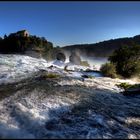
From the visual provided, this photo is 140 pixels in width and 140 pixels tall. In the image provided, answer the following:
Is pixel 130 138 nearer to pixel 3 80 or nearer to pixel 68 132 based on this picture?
pixel 68 132

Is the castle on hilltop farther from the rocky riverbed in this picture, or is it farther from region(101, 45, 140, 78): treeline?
the rocky riverbed

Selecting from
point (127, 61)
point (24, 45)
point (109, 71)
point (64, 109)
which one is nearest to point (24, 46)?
point (24, 45)

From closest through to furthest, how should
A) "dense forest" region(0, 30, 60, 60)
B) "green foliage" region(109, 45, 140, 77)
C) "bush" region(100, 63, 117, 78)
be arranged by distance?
1. "bush" region(100, 63, 117, 78)
2. "green foliage" region(109, 45, 140, 77)
3. "dense forest" region(0, 30, 60, 60)

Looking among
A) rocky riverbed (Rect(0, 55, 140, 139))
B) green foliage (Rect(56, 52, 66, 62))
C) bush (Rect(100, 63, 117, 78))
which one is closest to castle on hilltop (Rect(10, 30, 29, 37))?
green foliage (Rect(56, 52, 66, 62))

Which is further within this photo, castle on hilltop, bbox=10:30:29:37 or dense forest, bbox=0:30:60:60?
castle on hilltop, bbox=10:30:29:37

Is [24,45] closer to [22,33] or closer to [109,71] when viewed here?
[22,33]

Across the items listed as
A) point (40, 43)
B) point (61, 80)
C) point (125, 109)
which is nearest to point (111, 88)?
point (61, 80)

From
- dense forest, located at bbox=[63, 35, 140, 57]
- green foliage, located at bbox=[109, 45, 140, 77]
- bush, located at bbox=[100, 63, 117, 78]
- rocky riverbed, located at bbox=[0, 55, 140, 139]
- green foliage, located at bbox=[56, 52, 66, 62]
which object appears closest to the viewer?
rocky riverbed, located at bbox=[0, 55, 140, 139]

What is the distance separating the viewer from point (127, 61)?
3028cm

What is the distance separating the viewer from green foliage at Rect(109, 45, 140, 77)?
29.5 m

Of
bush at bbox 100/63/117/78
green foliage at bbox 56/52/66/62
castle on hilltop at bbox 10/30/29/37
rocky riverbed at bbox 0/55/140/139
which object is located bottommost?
rocky riverbed at bbox 0/55/140/139

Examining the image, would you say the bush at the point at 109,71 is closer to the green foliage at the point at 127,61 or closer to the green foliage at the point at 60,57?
the green foliage at the point at 127,61

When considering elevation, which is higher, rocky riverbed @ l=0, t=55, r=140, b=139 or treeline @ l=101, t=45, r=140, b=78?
treeline @ l=101, t=45, r=140, b=78

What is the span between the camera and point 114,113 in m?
14.4
